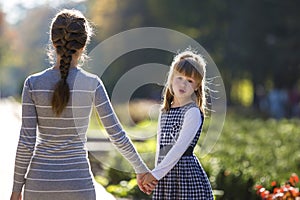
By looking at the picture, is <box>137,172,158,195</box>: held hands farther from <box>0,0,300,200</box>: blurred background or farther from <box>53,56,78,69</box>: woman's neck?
<box>0,0,300,200</box>: blurred background

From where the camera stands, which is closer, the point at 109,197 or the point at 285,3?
the point at 109,197

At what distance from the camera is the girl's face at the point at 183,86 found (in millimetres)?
5504

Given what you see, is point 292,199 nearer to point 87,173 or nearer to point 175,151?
point 175,151

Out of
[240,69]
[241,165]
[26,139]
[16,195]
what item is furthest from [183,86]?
[240,69]

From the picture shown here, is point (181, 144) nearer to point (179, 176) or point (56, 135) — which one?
point (179, 176)

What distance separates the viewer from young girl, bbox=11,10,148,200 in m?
4.66

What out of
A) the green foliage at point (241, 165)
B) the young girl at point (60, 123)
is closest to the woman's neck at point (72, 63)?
the young girl at point (60, 123)

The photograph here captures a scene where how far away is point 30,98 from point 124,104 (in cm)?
2947

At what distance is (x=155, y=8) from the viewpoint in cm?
5438

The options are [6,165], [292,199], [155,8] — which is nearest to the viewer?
[292,199]

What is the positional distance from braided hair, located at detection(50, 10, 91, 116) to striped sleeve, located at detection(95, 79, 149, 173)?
18 centimetres

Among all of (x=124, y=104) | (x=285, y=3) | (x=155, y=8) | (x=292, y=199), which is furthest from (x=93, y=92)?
(x=155, y=8)

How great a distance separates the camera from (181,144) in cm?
545

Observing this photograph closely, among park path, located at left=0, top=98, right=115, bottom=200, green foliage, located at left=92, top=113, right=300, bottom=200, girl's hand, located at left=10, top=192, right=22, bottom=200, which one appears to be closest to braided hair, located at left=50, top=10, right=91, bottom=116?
girl's hand, located at left=10, top=192, right=22, bottom=200
